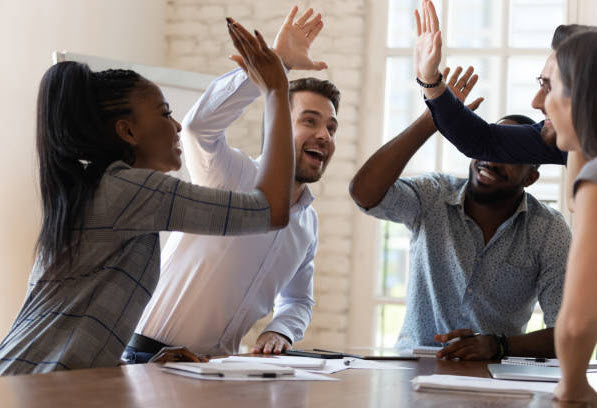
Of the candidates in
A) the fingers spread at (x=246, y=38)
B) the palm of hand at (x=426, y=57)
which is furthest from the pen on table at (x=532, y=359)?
the fingers spread at (x=246, y=38)

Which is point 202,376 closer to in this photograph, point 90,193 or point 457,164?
point 90,193

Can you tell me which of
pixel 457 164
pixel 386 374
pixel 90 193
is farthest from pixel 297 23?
pixel 457 164

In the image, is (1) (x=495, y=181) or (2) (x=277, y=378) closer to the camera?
(2) (x=277, y=378)

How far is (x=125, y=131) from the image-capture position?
1.68 meters

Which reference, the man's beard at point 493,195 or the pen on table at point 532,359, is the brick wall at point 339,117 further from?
Result: the pen on table at point 532,359

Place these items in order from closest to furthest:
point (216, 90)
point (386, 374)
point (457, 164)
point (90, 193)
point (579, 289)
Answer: point (579, 289) < point (90, 193) < point (386, 374) < point (216, 90) < point (457, 164)

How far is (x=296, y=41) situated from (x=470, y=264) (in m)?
0.94

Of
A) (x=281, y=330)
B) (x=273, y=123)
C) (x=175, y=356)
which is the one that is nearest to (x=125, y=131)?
(x=273, y=123)

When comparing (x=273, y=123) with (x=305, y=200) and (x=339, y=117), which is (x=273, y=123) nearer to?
(x=305, y=200)

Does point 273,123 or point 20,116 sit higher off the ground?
point 20,116

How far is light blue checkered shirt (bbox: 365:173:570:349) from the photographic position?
250 centimetres

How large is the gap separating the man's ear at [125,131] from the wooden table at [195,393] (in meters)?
0.49

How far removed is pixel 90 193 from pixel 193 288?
2.42ft

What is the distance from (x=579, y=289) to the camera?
1.12m
